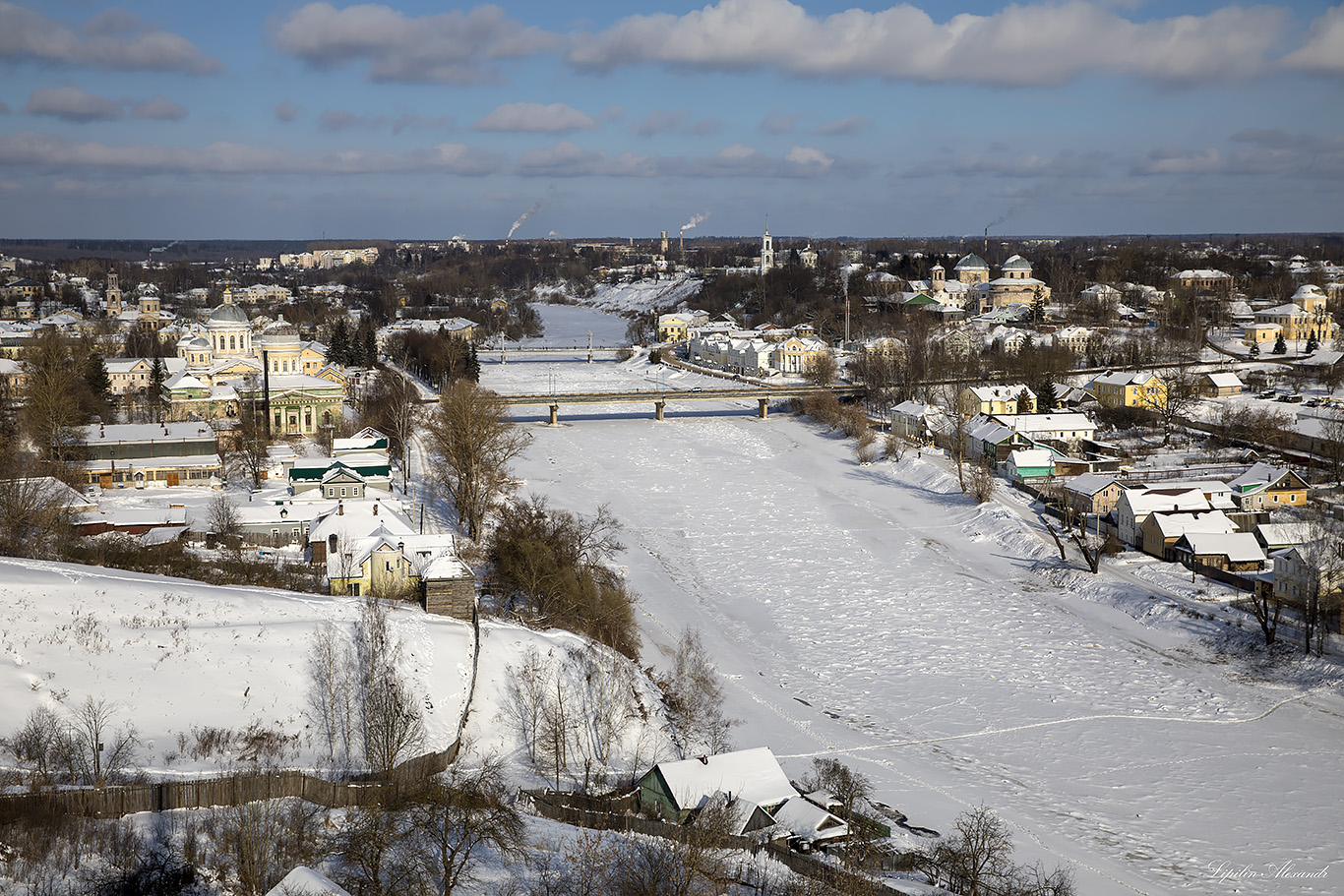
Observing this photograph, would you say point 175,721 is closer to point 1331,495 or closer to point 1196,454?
point 1331,495

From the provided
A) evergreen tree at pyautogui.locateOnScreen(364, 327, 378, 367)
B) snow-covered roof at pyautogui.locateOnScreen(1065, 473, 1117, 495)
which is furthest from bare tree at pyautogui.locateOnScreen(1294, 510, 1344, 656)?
evergreen tree at pyautogui.locateOnScreen(364, 327, 378, 367)

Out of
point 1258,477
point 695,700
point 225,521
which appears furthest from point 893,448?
point 225,521

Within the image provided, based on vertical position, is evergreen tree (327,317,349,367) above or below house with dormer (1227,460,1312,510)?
above

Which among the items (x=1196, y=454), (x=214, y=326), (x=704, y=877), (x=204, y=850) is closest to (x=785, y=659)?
(x=704, y=877)

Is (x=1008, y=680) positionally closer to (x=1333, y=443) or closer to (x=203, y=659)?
(x=203, y=659)

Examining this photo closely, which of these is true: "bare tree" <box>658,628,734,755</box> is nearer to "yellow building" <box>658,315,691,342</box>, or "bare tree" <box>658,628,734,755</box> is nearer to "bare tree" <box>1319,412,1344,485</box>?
"bare tree" <box>1319,412,1344,485</box>

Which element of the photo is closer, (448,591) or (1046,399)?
(448,591)

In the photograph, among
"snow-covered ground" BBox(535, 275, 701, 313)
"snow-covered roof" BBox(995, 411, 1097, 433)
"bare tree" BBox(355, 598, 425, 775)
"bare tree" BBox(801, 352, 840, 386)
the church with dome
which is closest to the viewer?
"bare tree" BBox(355, 598, 425, 775)
